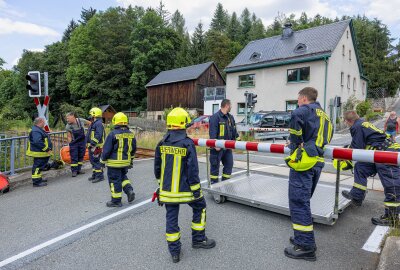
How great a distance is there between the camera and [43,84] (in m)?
9.22

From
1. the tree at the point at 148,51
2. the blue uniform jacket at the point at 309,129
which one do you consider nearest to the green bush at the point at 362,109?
the blue uniform jacket at the point at 309,129

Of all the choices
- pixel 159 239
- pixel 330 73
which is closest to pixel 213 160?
pixel 159 239

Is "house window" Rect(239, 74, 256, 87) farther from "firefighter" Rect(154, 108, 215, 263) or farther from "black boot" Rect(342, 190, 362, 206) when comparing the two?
"firefighter" Rect(154, 108, 215, 263)

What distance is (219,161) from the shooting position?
241 inches

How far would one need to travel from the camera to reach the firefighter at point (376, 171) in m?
4.36

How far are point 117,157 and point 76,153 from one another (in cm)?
342

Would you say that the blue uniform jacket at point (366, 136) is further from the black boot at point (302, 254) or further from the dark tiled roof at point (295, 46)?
the dark tiled roof at point (295, 46)

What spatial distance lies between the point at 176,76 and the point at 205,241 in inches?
1622

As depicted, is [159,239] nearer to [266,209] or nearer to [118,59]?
[266,209]

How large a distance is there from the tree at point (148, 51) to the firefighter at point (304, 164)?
156 feet

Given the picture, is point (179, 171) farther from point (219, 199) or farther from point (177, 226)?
point (219, 199)

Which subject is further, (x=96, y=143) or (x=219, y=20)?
(x=219, y=20)

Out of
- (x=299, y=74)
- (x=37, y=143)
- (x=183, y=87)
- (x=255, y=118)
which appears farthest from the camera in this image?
(x=183, y=87)

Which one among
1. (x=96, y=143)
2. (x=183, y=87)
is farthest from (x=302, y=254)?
(x=183, y=87)
